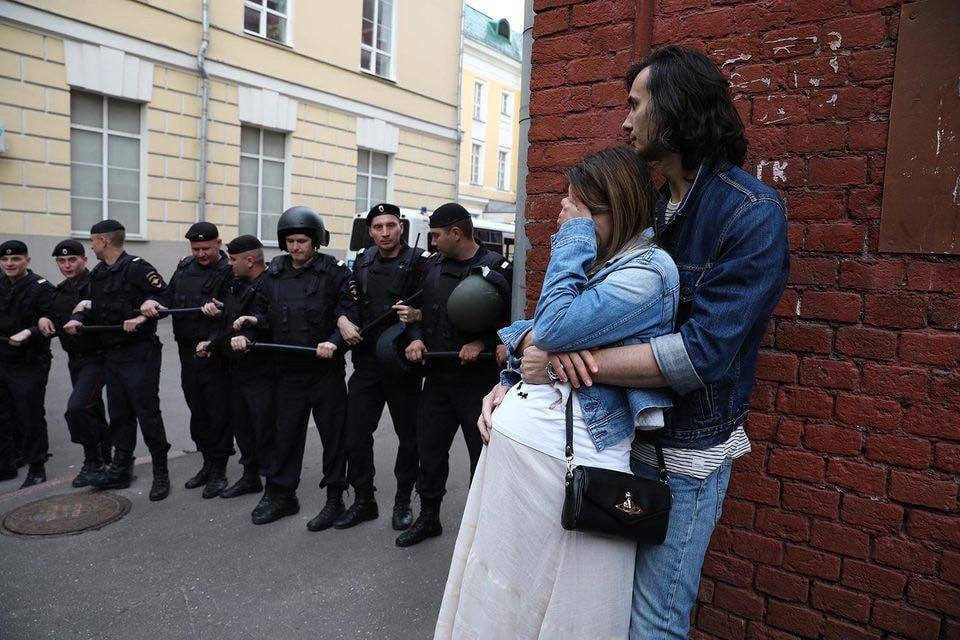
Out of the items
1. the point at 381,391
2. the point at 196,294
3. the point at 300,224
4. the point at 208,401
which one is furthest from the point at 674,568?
the point at 196,294

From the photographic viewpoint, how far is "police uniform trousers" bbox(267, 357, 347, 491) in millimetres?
4465

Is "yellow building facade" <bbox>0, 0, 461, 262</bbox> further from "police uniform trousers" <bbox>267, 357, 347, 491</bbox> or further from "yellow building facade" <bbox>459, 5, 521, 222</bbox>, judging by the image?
"yellow building facade" <bbox>459, 5, 521, 222</bbox>

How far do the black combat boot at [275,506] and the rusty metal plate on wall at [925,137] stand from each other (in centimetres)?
382

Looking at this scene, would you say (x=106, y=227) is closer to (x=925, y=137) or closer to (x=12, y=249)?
(x=12, y=249)

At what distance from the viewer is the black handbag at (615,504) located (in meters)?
1.54

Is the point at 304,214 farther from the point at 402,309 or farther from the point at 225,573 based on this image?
the point at 225,573

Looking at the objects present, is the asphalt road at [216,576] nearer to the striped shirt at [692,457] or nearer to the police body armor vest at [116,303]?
the police body armor vest at [116,303]

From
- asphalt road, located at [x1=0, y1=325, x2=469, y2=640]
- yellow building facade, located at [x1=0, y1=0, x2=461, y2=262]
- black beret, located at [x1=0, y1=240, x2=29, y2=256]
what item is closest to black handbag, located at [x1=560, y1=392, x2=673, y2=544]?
asphalt road, located at [x1=0, y1=325, x2=469, y2=640]

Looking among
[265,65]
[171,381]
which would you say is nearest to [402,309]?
[171,381]

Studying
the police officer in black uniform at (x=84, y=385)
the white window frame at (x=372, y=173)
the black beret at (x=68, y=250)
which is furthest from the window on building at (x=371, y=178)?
the police officer in black uniform at (x=84, y=385)

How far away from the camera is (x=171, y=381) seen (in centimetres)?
818

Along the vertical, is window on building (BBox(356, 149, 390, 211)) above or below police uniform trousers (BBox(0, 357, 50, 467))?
above

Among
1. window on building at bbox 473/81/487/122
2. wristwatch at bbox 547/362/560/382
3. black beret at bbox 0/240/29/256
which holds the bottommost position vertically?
wristwatch at bbox 547/362/560/382

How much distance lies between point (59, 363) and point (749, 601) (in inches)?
360
